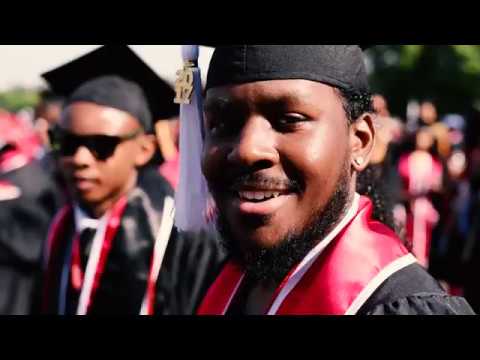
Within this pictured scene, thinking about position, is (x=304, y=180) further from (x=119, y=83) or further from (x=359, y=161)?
(x=119, y=83)

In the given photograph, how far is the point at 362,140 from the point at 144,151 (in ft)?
7.67

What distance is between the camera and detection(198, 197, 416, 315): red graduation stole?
2092mm

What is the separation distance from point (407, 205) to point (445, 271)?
1.13m

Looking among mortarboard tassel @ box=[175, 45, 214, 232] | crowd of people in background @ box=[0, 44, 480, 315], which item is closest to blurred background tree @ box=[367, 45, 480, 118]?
crowd of people in background @ box=[0, 44, 480, 315]

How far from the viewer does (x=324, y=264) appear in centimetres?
220

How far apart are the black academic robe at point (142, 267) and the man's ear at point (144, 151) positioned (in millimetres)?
118

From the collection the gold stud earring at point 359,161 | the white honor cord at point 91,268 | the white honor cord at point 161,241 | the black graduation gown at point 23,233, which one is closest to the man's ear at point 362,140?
the gold stud earring at point 359,161

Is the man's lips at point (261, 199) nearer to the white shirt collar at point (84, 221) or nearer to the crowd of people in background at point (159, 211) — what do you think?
the crowd of people in background at point (159, 211)

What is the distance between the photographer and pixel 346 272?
2.14 metres

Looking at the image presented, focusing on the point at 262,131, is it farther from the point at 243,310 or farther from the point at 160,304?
the point at 160,304

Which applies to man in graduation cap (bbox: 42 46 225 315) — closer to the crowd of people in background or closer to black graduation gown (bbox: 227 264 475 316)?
the crowd of people in background

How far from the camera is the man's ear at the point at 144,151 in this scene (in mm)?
4352
